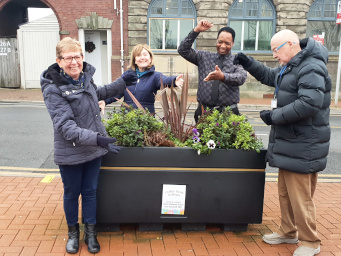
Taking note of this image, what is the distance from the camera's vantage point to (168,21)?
15367 millimetres

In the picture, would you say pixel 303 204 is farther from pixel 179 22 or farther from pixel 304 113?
pixel 179 22

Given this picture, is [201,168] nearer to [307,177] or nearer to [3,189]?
[307,177]

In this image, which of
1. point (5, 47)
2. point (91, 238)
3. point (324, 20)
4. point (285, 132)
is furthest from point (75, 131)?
point (5, 47)

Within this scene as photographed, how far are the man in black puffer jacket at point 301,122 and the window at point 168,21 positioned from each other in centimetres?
1284

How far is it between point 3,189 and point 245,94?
12.8m

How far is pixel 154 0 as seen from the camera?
15.1m

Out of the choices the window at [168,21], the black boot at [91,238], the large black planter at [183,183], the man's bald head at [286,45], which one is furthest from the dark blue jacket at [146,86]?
the window at [168,21]

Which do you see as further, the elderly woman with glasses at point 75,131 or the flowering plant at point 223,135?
the flowering plant at point 223,135

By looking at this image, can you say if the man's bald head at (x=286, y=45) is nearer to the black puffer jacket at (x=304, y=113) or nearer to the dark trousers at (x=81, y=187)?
the black puffer jacket at (x=304, y=113)

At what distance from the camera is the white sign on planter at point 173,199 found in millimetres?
3285

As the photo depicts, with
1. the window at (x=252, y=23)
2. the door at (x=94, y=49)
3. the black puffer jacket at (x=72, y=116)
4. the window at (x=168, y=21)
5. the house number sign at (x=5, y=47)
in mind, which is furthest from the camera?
the house number sign at (x=5, y=47)

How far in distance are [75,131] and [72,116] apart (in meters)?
0.16

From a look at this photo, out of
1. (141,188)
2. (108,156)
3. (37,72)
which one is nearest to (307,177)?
(141,188)

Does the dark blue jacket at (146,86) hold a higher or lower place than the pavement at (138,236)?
higher
